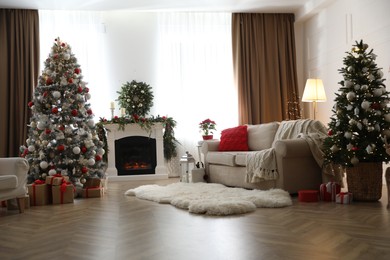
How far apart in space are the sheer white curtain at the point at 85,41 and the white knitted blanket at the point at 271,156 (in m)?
3.56

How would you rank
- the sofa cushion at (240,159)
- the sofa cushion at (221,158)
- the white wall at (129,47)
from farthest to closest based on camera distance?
the white wall at (129,47)
the sofa cushion at (221,158)
the sofa cushion at (240,159)

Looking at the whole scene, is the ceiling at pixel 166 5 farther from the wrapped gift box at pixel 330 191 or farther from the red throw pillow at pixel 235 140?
the wrapped gift box at pixel 330 191

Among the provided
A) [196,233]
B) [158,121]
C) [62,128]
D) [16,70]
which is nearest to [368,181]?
[196,233]

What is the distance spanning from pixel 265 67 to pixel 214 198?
4283 millimetres

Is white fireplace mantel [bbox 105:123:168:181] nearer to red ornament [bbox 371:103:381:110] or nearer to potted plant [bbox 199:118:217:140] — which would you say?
potted plant [bbox 199:118:217:140]

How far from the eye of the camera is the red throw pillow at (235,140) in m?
6.20

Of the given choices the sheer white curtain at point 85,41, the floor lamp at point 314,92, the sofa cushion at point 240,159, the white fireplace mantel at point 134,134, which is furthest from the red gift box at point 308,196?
the sheer white curtain at point 85,41

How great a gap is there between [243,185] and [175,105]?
9.74 feet

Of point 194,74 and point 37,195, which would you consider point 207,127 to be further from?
point 37,195

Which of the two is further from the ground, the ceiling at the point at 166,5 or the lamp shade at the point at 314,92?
the ceiling at the point at 166,5

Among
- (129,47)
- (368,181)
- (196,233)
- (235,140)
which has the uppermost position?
(129,47)

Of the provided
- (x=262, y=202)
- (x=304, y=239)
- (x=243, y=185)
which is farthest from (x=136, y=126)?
(x=304, y=239)

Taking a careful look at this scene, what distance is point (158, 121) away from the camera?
25.0ft

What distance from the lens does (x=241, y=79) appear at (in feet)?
26.4
